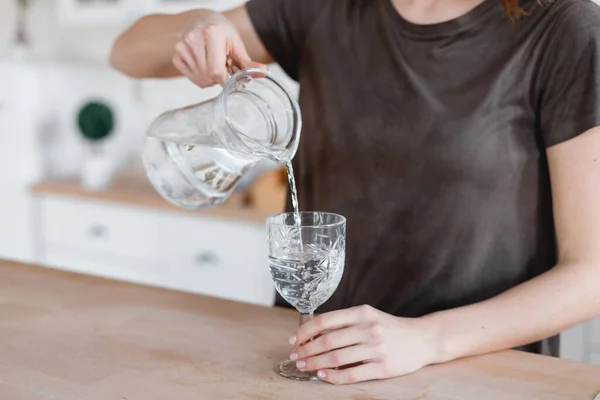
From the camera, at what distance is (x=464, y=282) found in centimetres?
116

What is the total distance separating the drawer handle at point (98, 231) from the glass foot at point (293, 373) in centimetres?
216

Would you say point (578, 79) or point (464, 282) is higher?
point (578, 79)

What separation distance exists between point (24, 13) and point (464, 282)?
2.83 meters

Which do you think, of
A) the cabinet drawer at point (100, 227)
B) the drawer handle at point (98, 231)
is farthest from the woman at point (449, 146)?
the drawer handle at point (98, 231)

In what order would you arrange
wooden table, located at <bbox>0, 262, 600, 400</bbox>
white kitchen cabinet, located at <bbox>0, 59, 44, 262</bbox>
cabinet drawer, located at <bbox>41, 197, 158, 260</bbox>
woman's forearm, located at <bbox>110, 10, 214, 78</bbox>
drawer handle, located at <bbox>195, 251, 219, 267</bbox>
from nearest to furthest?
1. wooden table, located at <bbox>0, 262, 600, 400</bbox>
2. woman's forearm, located at <bbox>110, 10, 214, 78</bbox>
3. drawer handle, located at <bbox>195, 251, 219, 267</bbox>
4. cabinet drawer, located at <bbox>41, 197, 158, 260</bbox>
5. white kitchen cabinet, located at <bbox>0, 59, 44, 262</bbox>

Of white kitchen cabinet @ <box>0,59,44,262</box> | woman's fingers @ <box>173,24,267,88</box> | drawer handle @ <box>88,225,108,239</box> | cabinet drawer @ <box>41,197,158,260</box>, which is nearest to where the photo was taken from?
woman's fingers @ <box>173,24,267,88</box>

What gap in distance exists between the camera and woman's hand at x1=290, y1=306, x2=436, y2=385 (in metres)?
0.86

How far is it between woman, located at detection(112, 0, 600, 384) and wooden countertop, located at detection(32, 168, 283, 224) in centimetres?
118

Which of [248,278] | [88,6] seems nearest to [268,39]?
[248,278]

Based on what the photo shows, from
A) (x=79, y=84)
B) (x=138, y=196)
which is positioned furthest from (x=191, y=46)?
(x=79, y=84)

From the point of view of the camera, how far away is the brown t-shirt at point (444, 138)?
1.09 meters

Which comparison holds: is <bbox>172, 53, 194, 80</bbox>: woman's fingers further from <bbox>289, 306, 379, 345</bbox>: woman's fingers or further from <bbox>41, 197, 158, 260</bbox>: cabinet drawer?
<bbox>41, 197, 158, 260</bbox>: cabinet drawer

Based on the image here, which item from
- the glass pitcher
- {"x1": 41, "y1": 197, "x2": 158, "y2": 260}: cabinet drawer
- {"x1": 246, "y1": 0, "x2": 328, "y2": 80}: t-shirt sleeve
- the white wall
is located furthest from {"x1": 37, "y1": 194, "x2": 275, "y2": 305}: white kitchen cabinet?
the glass pitcher

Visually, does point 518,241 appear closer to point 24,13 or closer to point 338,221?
point 338,221
